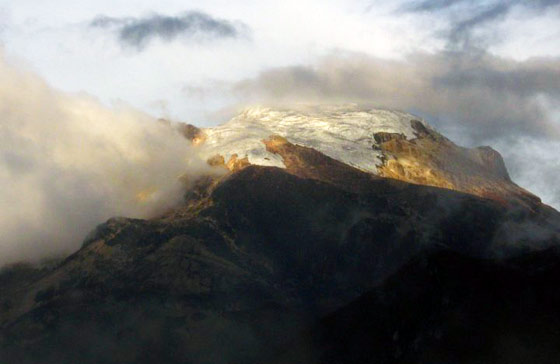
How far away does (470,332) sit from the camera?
200 meters

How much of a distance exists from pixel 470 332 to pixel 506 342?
10.4 m

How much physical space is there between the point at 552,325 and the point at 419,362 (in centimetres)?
2516

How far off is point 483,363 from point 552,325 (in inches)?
659

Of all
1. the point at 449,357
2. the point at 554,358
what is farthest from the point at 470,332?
the point at 554,358

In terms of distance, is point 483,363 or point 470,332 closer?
point 483,363

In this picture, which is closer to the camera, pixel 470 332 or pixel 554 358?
pixel 554 358

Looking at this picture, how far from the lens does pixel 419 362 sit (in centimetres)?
19988

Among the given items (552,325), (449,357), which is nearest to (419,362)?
(449,357)

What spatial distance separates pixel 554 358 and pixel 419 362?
1110 inches

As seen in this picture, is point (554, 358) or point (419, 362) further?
point (419, 362)

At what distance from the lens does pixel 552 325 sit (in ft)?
634

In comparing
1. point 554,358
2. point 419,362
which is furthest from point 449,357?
point 554,358

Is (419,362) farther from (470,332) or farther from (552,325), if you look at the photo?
(552,325)

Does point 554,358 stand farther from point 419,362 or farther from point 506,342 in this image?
point 419,362
